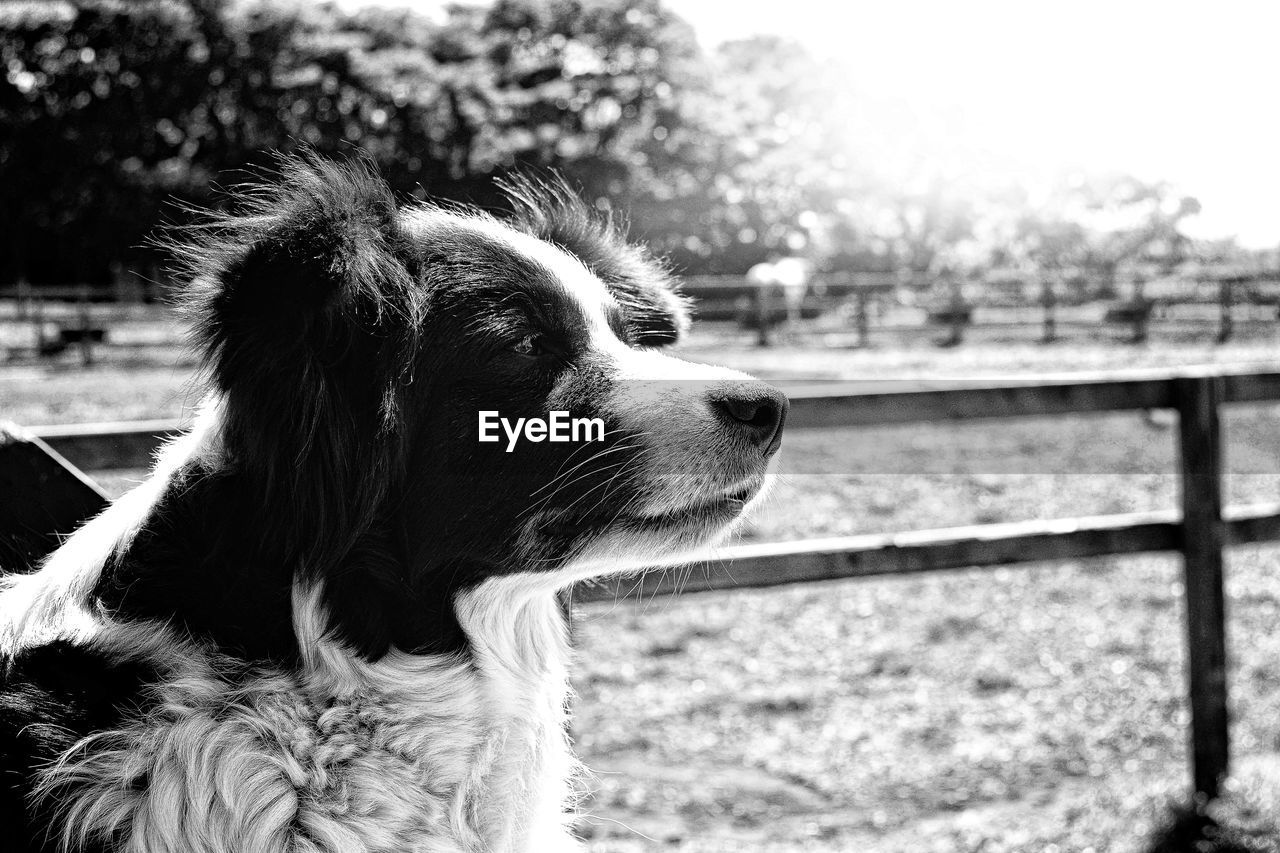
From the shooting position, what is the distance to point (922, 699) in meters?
4.37

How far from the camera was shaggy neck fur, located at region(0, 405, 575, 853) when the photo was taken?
120 centimetres

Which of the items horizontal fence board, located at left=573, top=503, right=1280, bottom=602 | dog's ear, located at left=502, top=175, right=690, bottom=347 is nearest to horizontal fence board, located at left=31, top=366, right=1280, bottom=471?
horizontal fence board, located at left=573, top=503, right=1280, bottom=602

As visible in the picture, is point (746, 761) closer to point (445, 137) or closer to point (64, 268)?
point (445, 137)

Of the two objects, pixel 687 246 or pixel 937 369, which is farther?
pixel 687 246

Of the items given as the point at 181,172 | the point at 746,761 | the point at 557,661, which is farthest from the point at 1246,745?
the point at 181,172

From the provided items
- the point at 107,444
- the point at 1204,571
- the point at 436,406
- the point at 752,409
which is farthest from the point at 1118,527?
the point at 107,444

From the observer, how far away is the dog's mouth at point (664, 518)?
138 cm

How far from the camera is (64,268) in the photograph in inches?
926

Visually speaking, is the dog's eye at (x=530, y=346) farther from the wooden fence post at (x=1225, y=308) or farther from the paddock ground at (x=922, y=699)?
the wooden fence post at (x=1225, y=308)

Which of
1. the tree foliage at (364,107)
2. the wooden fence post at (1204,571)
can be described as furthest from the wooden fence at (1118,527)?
the tree foliage at (364,107)

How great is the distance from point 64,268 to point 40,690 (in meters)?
25.6

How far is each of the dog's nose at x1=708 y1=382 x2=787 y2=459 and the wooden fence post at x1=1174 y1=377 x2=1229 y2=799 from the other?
7.52ft

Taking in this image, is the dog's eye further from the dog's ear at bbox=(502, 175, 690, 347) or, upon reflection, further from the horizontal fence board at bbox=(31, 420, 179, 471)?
the horizontal fence board at bbox=(31, 420, 179, 471)

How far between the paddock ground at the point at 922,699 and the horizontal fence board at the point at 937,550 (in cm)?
36
